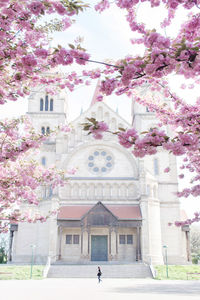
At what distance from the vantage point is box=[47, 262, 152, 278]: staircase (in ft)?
97.1

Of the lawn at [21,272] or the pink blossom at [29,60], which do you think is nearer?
the pink blossom at [29,60]

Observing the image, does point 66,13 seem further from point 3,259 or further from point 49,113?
point 3,259

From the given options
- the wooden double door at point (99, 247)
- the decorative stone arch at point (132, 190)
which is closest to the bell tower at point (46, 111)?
the decorative stone arch at point (132, 190)

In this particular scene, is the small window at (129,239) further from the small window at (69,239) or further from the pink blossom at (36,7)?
the pink blossom at (36,7)

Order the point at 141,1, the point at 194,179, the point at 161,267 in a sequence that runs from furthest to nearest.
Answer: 1. the point at 161,267
2. the point at 194,179
3. the point at 141,1

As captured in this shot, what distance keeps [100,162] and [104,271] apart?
43.0ft

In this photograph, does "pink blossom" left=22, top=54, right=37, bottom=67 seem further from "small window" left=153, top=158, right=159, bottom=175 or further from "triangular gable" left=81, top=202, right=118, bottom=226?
"small window" left=153, top=158, right=159, bottom=175

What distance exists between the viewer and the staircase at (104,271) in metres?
29.6

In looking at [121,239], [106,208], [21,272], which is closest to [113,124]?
[106,208]

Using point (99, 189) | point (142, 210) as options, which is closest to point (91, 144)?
point (99, 189)

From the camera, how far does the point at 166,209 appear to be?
126ft

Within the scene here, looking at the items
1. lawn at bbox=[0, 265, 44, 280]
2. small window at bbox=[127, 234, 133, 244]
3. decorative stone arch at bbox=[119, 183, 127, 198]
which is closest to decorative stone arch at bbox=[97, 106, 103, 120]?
decorative stone arch at bbox=[119, 183, 127, 198]

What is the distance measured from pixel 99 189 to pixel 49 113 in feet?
40.4

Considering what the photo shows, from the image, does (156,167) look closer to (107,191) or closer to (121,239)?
(107,191)
